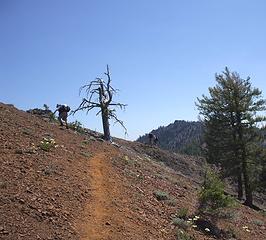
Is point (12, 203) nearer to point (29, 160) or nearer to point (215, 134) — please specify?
point (29, 160)

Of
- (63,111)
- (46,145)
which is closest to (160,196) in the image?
(46,145)

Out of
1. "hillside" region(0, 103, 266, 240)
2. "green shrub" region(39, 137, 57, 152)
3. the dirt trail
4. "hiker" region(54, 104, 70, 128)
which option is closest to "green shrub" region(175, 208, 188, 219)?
"hillside" region(0, 103, 266, 240)

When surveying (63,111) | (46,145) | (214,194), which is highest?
(63,111)

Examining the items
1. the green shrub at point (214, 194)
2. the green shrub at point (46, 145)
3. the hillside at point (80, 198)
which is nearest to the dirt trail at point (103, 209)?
the hillside at point (80, 198)

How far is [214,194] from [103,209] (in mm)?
5392

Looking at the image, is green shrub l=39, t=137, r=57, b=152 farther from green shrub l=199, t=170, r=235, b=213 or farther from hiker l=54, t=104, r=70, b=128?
hiker l=54, t=104, r=70, b=128

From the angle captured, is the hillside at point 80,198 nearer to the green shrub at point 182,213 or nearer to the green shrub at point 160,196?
the green shrub at point 160,196

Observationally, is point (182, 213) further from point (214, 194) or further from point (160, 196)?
point (214, 194)

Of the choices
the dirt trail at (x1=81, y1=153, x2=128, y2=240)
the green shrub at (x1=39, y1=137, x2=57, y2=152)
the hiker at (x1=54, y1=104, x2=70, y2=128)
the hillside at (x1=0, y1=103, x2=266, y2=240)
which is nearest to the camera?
the hillside at (x1=0, y1=103, x2=266, y2=240)

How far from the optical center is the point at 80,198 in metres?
14.4

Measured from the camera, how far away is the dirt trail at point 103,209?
12.4 metres

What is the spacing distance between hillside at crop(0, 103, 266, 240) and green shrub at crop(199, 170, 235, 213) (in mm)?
657

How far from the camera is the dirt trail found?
40.6ft

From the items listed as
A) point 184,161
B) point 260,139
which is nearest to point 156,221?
point 260,139
